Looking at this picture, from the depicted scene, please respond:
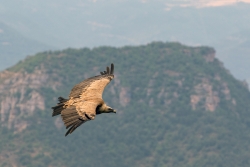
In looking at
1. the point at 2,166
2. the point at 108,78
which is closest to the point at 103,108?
the point at 108,78

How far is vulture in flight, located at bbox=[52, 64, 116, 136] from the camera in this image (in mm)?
30797

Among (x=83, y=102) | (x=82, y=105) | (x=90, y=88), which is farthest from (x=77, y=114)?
(x=90, y=88)

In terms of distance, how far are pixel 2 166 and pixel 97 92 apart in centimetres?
15971

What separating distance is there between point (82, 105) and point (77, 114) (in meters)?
1.67

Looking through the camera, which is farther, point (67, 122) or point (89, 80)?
point (89, 80)

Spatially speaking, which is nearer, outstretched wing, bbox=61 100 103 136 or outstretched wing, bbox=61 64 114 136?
outstretched wing, bbox=61 100 103 136

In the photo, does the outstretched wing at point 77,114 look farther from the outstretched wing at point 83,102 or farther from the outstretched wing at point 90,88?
the outstretched wing at point 90,88

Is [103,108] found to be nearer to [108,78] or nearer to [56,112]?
[56,112]

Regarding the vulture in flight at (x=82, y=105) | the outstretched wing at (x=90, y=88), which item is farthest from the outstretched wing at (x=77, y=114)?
the outstretched wing at (x=90, y=88)

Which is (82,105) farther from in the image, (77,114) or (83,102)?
(77,114)

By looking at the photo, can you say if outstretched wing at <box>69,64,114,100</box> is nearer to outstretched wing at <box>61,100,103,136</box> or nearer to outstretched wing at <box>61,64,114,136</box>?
outstretched wing at <box>61,64,114,136</box>

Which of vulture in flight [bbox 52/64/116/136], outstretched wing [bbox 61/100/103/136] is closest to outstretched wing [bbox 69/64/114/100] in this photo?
vulture in flight [bbox 52/64/116/136]

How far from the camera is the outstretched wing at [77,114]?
1196 inches

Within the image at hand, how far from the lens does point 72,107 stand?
32656mm
